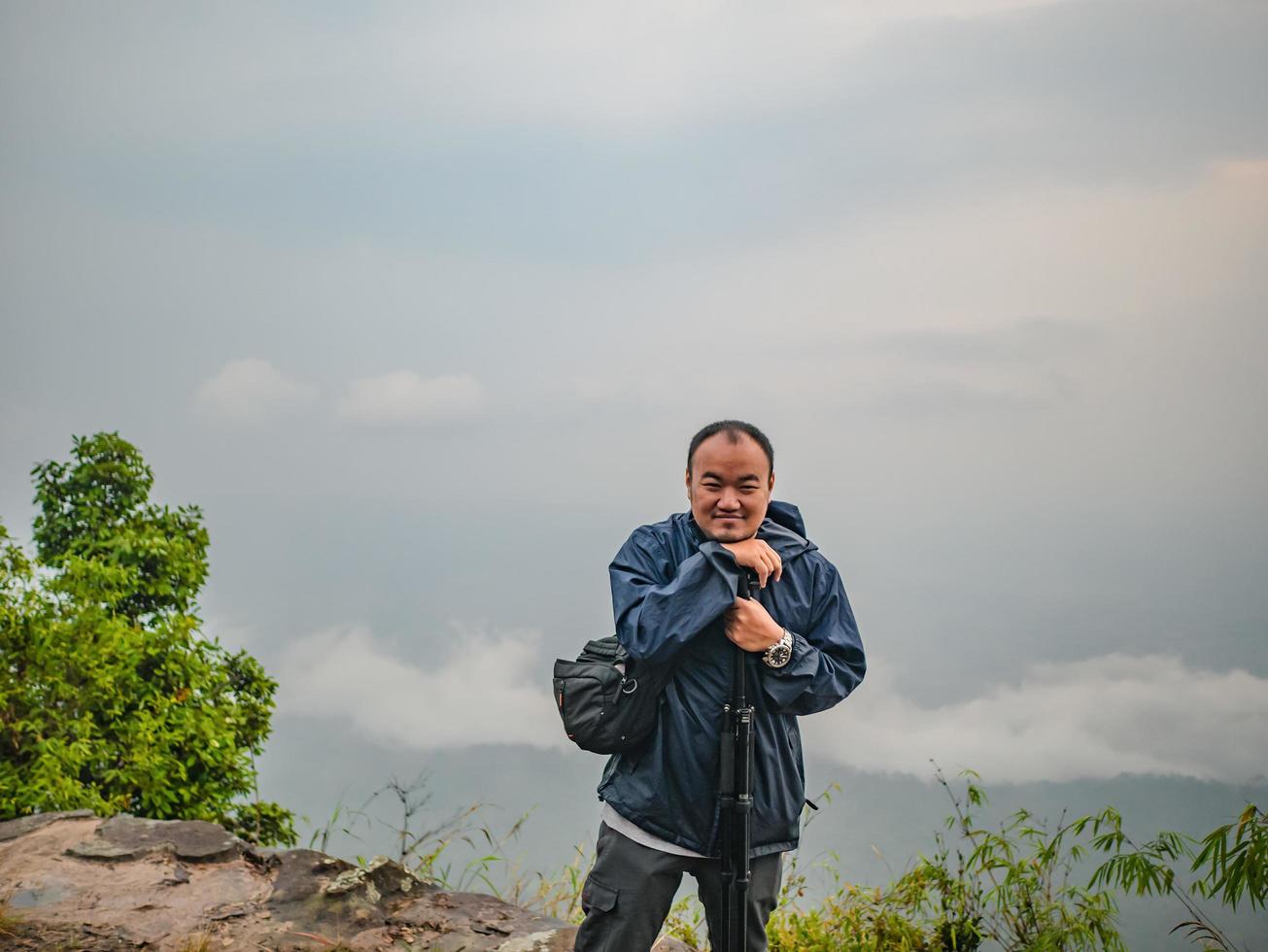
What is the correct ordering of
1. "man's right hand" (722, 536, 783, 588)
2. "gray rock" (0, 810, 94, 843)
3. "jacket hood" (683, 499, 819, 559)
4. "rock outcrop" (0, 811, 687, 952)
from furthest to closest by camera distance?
"gray rock" (0, 810, 94, 843), "rock outcrop" (0, 811, 687, 952), "jacket hood" (683, 499, 819, 559), "man's right hand" (722, 536, 783, 588)

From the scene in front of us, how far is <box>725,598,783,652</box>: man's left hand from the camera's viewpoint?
116 inches

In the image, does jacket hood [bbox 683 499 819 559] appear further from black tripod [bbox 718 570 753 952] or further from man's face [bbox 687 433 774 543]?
black tripod [bbox 718 570 753 952]

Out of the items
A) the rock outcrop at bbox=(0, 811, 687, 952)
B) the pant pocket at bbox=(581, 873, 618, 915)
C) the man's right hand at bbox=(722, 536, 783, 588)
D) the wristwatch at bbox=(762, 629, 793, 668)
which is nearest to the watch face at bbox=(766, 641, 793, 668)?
the wristwatch at bbox=(762, 629, 793, 668)

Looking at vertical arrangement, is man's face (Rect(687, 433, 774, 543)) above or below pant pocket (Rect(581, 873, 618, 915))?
above

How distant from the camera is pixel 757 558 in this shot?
3018 millimetres

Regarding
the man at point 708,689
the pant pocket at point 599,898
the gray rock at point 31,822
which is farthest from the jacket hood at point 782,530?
the gray rock at point 31,822

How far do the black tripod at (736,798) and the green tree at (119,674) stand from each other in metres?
3.54

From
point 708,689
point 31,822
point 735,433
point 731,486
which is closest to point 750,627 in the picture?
point 708,689

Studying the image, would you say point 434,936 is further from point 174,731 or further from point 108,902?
point 174,731

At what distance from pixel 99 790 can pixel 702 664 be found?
3.92 meters

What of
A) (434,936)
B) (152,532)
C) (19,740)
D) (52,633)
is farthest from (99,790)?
(434,936)

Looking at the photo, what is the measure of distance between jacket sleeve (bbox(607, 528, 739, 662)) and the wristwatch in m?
0.17

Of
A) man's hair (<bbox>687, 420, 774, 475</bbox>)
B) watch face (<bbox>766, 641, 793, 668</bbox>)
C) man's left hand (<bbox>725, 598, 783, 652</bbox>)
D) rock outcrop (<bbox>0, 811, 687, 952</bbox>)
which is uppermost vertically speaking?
man's hair (<bbox>687, 420, 774, 475</bbox>)

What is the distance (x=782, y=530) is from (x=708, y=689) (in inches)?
20.0
